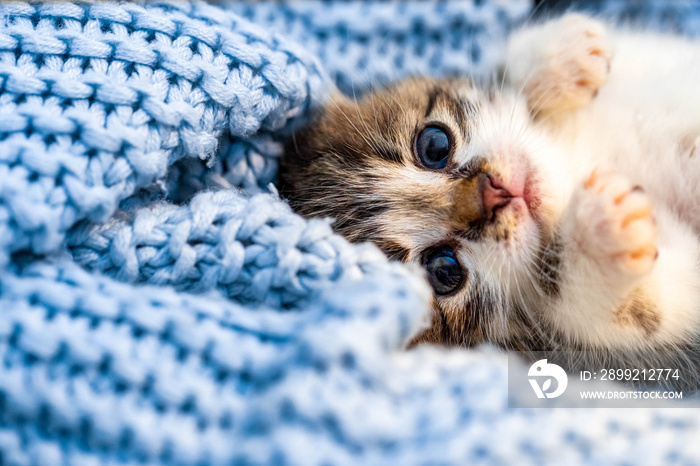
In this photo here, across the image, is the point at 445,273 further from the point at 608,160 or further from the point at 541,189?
the point at 608,160

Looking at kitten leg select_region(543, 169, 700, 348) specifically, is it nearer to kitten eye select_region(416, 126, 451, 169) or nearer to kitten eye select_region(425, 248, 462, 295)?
kitten eye select_region(425, 248, 462, 295)

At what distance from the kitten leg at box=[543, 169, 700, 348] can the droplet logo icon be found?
231mm

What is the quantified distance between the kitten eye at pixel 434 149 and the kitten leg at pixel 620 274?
1.09 feet

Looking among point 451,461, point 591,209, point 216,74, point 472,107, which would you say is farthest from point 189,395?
point 472,107

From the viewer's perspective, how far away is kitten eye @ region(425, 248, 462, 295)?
123cm

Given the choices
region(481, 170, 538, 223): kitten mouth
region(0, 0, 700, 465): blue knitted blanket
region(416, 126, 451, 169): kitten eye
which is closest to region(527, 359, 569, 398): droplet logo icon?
region(0, 0, 700, 465): blue knitted blanket

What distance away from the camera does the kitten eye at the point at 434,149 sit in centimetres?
134

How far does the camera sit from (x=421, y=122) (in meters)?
1.40

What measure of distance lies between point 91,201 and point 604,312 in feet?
3.40

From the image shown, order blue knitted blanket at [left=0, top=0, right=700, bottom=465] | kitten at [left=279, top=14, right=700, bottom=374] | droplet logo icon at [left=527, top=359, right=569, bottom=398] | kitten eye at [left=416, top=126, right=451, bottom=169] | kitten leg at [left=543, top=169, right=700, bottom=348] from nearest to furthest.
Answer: blue knitted blanket at [left=0, top=0, right=700, bottom=465]
droplet logo icon at [left=527, top=359, right=569, bottom=398]
kitten leg at [left=543, top=169, right=700, bottom=348]
kitten at [left=279, top=14, right=700, bottom=374]
kitten eye at [left=416, top=126, right=451, bottom=169]

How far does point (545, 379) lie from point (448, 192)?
1.57ft

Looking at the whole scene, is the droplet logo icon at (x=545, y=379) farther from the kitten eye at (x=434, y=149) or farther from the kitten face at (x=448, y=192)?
the kitten eye at (x=434, y=149)

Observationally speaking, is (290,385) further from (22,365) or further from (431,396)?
(22,365)


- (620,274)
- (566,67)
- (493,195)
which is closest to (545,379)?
(620,274)
